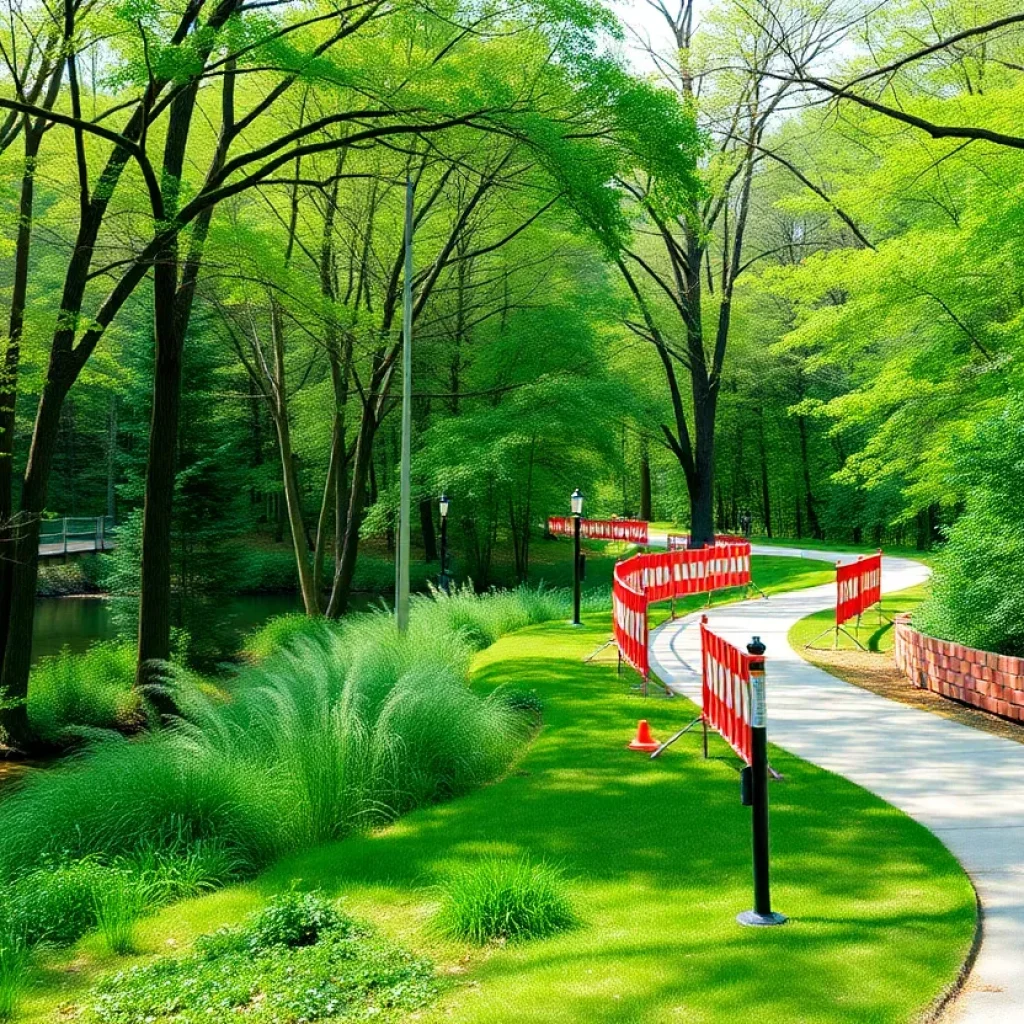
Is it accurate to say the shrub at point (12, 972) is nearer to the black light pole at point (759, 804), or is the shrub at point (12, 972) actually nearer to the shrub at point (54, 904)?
the shrub at point (54, 904)

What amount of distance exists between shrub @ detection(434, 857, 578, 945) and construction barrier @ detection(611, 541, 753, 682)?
6581mm

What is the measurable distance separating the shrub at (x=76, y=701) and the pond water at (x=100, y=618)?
3.52 m

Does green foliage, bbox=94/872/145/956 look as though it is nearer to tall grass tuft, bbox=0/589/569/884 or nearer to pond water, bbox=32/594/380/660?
tall grass tuft, bbox=0/589/569/884

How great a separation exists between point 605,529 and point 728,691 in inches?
1700

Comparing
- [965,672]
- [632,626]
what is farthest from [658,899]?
[632,626]

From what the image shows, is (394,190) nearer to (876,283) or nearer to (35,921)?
(876,283)

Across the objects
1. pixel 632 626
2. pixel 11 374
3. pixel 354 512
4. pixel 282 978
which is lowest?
pixel 282 978

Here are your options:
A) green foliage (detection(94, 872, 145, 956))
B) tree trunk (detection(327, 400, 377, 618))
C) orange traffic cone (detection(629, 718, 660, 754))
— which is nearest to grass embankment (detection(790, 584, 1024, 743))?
orange traffic cone (detection(629, 718, 660, 754))

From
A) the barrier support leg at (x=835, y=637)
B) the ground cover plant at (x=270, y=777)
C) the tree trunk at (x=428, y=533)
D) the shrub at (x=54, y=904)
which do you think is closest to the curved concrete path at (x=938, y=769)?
the barrier support leg at (x=835, y=637)

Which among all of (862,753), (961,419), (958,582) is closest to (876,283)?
(961,419)

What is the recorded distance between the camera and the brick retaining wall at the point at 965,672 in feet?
34.9

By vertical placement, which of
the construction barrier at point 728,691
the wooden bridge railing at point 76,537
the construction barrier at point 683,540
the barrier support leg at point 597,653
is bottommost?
the barrier support leg at point 597,653

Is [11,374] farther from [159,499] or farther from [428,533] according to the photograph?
[428,533]

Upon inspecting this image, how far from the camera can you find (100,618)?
33.7m
